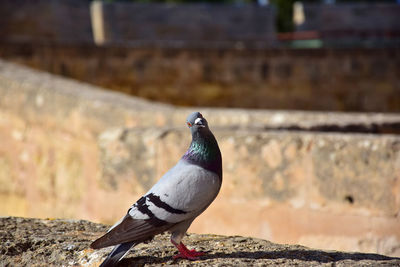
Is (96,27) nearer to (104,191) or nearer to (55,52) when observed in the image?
(55,52)

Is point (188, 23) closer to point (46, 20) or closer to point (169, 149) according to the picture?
point (46, 20)

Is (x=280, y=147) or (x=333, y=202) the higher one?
(x=280, y=147)

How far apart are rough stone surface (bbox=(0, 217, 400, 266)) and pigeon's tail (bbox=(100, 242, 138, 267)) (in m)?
0.13

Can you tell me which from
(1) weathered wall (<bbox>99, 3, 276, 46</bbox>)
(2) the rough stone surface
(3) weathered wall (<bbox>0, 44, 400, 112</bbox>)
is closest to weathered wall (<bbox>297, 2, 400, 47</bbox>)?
(1) weathered wall (<bbox>99, 3, 276, 46</bbox>)

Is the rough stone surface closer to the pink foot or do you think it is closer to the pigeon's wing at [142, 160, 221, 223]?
→ the pink foot

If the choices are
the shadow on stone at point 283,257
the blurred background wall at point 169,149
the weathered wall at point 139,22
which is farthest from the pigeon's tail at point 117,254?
the weathered wall at point 139,22

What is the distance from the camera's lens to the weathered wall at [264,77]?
10289 mm

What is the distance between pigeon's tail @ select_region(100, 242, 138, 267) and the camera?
1783 millimetres

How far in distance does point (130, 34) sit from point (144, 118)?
360 inches

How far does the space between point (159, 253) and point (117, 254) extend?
23 centimetres

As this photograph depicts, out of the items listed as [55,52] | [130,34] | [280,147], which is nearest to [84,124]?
[280,147]

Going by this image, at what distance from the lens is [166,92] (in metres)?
10.5

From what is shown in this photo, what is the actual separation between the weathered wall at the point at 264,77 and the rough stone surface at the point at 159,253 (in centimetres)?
783

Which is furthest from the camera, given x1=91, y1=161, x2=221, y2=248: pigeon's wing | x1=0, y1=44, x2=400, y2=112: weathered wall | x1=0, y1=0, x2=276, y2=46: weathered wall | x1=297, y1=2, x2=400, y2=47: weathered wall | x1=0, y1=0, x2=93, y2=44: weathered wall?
x1=297, y1=2, x2=400, y2=47: weathered wall
